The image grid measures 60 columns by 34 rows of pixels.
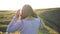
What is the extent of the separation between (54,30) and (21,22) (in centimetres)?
100

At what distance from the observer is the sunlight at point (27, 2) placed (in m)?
2.36

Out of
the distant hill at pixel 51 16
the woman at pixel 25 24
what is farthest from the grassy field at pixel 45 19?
the woman at pixel 25 24

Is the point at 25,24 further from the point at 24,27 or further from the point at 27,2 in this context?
the point at 27,2

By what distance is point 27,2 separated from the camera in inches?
92.6

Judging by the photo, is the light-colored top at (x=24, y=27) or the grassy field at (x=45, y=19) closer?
the light-colored top at (x=24, y=27)

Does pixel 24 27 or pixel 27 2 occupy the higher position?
pixel 27 2

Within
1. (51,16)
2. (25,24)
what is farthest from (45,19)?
(25,24)

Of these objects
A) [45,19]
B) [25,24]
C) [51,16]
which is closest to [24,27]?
[25,24]

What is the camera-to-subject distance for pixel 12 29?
57.0 inches

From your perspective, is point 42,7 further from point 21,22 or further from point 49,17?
point 21,22

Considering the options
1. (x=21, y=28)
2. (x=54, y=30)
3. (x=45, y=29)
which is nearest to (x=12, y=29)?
Result: (x=21, y=28)

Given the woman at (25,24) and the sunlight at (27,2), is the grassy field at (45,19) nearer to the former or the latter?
the sunlight at (27,2)

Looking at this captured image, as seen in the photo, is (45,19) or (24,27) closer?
(24,27)

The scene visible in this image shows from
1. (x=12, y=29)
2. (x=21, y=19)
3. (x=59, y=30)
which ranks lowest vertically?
(x=59, y=30)
